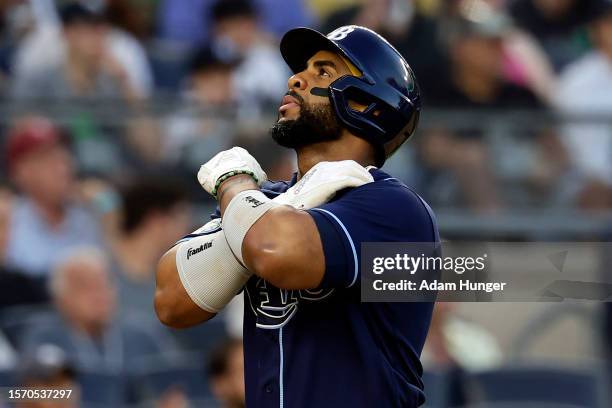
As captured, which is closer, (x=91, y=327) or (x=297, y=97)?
(x=297, y=97)

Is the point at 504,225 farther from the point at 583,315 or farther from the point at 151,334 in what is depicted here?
the point at 151,334

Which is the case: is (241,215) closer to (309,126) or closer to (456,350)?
(309,126)

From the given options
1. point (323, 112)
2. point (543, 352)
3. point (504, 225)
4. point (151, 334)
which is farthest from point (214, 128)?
point (323, 112)

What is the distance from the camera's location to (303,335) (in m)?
3.61

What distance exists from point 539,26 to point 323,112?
6.98 meters

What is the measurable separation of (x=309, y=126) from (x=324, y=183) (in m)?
0.30

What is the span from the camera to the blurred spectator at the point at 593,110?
8273 mm

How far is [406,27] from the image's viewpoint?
9422 millimetres

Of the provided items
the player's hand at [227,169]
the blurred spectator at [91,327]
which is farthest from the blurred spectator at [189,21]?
the player's hand at [227,169]

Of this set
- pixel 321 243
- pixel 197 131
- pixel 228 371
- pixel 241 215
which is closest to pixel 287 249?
pixel 321 243

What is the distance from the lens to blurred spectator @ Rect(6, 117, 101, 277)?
7.73m

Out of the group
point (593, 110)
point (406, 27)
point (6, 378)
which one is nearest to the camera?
point (6, 378)

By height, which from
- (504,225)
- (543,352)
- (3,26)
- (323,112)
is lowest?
(323,112)

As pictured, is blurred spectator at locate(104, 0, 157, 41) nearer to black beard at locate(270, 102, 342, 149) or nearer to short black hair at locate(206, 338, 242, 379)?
short black hair at locate(206, 338, 242, 379)
